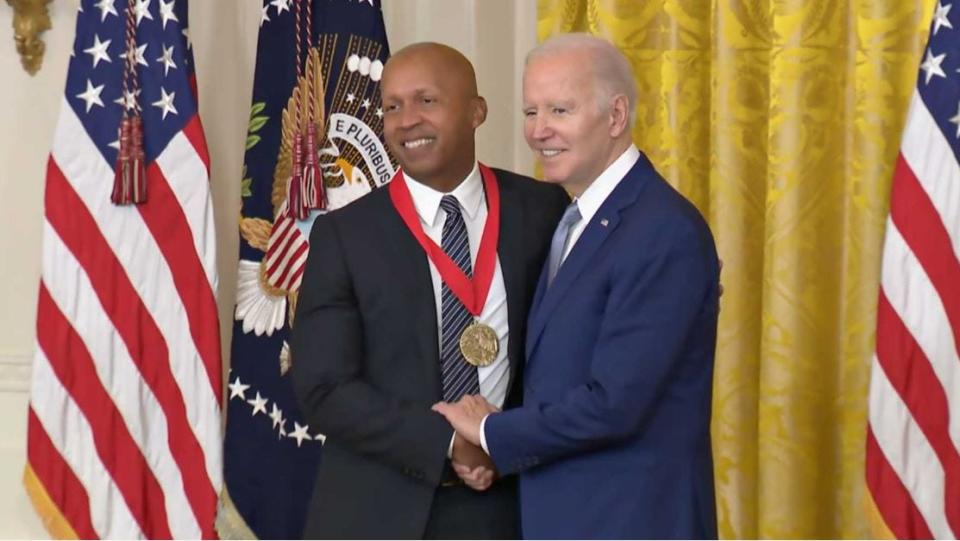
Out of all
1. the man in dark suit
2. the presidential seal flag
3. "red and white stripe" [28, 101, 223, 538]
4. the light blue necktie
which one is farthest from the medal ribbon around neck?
"red and white stripe" [28, 101, 223, 538]

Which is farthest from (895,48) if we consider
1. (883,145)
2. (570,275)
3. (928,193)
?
(570,275)

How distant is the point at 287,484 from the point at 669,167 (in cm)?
154

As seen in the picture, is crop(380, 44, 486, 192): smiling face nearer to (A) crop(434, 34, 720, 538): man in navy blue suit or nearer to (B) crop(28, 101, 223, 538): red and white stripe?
(A) crop(434, 34, 720, 538): man in navy blue suit

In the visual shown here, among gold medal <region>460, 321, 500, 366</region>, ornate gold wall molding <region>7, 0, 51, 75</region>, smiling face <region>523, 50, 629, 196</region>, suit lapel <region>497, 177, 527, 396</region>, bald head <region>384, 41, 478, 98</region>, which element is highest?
ornate gold wall molding <region>7, 0, 51, 75</region>

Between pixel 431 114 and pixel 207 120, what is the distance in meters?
1.83

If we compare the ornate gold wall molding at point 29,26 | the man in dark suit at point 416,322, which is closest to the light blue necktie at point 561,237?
the man in dark suit at point 416,322

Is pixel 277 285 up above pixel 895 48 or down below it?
below

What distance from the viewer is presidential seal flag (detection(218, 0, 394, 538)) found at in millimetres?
4051

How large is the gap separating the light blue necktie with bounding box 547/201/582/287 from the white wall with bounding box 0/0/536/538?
6.04 feet

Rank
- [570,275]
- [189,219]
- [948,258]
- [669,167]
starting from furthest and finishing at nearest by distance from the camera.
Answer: [669,167], [189,219], [948,258], [570,275]

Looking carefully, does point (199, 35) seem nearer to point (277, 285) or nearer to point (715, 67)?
point (277, 285)

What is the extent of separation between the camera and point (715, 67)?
4.23 metres

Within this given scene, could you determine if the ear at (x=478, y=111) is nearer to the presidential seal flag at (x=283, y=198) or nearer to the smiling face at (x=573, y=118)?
the smiling face at (x=573, y=118)

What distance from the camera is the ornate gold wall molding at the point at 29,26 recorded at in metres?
4.33
